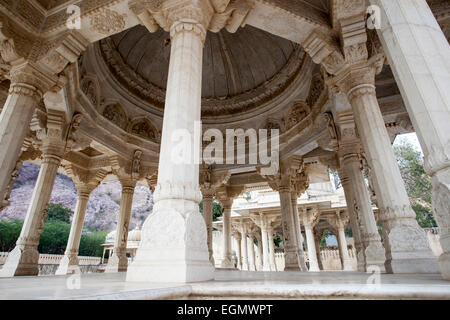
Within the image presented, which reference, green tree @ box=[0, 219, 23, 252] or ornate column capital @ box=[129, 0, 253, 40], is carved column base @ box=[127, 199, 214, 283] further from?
green tree @ box=[0, 219, 23, 252]

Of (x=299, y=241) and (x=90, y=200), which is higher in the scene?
(x=90, y=200)

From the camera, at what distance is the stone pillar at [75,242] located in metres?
9.43

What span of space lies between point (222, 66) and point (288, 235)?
7.74m

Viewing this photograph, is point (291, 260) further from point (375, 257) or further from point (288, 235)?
point (375, 257)

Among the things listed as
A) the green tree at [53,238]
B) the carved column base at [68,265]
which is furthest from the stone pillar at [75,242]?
the green tree at [53,238]

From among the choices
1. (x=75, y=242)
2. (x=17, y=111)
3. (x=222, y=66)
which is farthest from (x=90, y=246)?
(x=17, y=111)

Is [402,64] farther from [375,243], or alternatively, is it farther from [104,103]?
[104,103]

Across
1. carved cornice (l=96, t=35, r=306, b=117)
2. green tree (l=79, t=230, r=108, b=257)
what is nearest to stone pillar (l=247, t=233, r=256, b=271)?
carved cornice (l=96, t=35, r=306, b=117)

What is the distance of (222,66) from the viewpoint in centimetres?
1162

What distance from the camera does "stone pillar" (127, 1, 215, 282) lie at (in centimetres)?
257

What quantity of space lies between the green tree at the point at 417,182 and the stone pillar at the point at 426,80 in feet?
82.7

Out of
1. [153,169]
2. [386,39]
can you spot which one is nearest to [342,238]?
[153,169]

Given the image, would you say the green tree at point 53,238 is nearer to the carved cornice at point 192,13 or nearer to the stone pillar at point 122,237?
the stone pillar at point 122,237
